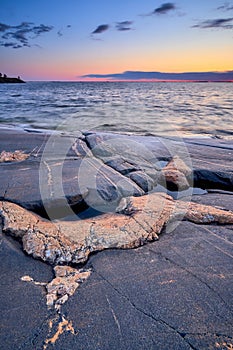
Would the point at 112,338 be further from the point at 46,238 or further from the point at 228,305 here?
the point at 46,238

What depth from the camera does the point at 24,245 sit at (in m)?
2.16

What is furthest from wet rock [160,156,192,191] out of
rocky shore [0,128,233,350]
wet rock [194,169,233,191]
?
wet rock [194,169,233,191]

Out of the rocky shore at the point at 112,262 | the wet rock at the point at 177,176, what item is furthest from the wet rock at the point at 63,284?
the wet rock at the point at 177,176

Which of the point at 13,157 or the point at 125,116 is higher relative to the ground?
the point at 13,157

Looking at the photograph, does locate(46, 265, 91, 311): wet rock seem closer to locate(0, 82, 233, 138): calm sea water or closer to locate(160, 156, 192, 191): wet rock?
locate(160, 156, 192, 191): wet rock

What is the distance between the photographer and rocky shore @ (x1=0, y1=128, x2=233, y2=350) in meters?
1.47

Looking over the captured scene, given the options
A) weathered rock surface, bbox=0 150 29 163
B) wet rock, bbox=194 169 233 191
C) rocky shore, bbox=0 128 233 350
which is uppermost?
weathered rock surface, bbox=0 150 29 163

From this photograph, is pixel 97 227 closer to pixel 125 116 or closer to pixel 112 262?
pixel 112 262

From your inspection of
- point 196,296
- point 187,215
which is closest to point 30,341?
point 196,296

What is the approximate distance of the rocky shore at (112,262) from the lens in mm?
1469

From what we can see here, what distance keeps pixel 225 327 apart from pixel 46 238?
1.58m

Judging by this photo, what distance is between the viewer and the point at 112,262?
2.05m

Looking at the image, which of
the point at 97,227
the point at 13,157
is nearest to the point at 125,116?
the point at 13,157

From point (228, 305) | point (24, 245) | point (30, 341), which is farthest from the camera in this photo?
point (24, 245)
